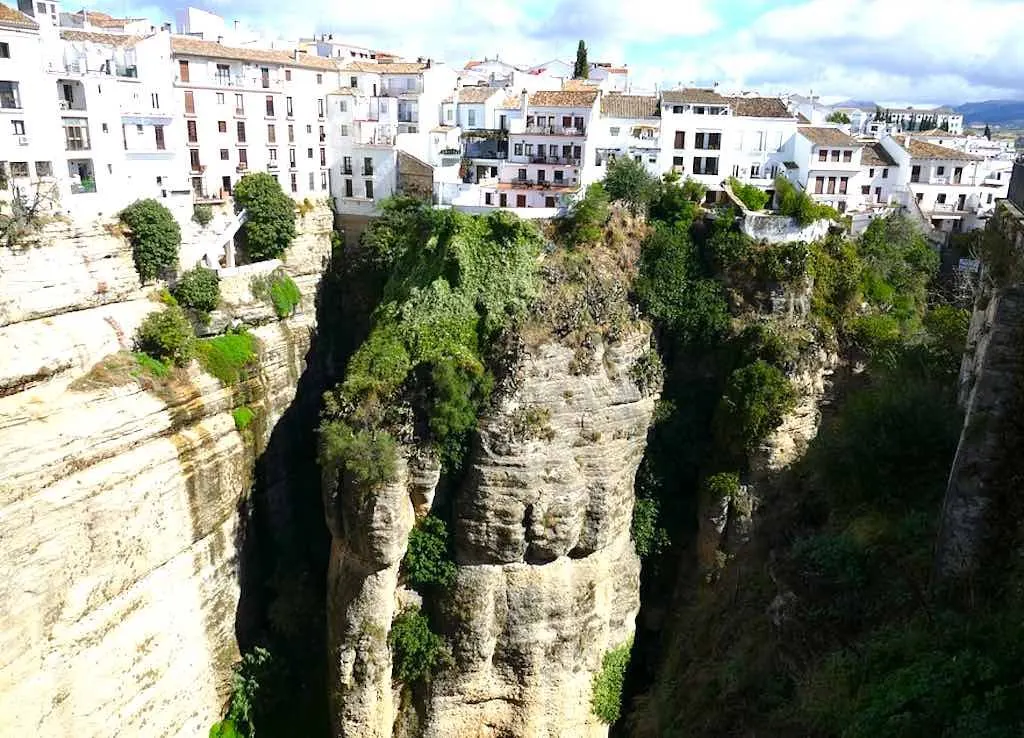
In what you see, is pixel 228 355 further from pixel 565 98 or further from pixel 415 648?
pixel 565 98

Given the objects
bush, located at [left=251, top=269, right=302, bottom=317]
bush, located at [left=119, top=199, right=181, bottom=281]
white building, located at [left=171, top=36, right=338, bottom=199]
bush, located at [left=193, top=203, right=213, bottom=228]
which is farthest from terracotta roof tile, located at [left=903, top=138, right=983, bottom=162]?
bush, located at [left=119, top=199, right=181, bottom=281]

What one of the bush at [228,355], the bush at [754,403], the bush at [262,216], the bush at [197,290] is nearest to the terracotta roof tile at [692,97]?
the bush at [754,403]

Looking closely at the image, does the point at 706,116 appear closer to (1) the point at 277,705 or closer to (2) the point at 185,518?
(2) the point at 185,518

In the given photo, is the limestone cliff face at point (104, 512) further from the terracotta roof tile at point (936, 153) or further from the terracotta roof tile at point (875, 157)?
the terracotta roof tile at point (936, 153)

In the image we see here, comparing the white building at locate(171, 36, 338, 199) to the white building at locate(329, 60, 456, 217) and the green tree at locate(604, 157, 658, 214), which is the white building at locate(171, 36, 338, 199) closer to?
the white building at locate(329, 60, 456, 217)

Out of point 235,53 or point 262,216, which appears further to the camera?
point 235,53

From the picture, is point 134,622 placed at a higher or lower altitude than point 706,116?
lower

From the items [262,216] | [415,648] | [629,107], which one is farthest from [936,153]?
[415,648]

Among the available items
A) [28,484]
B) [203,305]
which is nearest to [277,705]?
[28,484]
